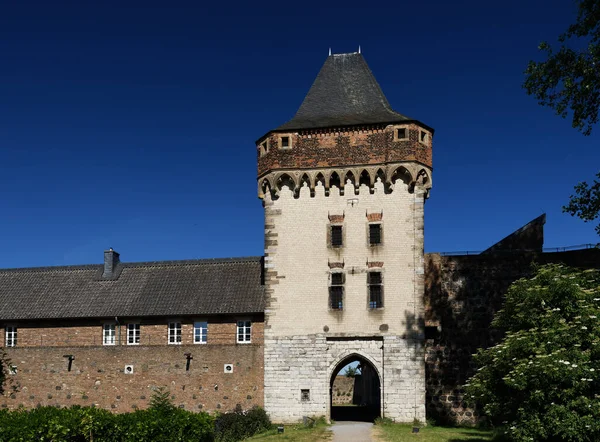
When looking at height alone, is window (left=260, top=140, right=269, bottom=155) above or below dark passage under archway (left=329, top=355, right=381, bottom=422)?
above

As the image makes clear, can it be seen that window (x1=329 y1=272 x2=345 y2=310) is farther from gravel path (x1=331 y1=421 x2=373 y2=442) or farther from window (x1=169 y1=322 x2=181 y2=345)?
window (x1=169 y1=322 x2=181 y2=345)

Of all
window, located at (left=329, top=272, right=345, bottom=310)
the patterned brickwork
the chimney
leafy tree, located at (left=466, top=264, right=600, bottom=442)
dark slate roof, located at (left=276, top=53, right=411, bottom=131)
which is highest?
dark slate roof, located at (left=276, top=53, right=411, bottom=131)

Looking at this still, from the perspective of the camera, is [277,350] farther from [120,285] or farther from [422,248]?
[120,285]

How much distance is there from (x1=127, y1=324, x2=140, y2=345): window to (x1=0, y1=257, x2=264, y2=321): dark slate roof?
2.36ft

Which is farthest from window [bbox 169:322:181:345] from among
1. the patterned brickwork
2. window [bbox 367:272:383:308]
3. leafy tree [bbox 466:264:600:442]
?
leafy tree [bbox 466:264:600:442]

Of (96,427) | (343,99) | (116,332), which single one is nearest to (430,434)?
(96,427)

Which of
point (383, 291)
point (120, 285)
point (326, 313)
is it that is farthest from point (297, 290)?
point (120, 285)

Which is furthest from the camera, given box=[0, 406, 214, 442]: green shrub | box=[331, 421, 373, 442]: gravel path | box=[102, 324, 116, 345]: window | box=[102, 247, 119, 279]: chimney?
box=[102, 247, 119, 279]: chimney

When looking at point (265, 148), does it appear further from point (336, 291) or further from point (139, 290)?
point (139, 290)

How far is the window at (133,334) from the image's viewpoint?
29734 mm

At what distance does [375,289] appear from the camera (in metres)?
26.6

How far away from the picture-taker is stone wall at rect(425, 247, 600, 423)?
25.9 m

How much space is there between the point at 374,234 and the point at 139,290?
12.0 metres

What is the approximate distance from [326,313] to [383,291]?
8.39 feet
